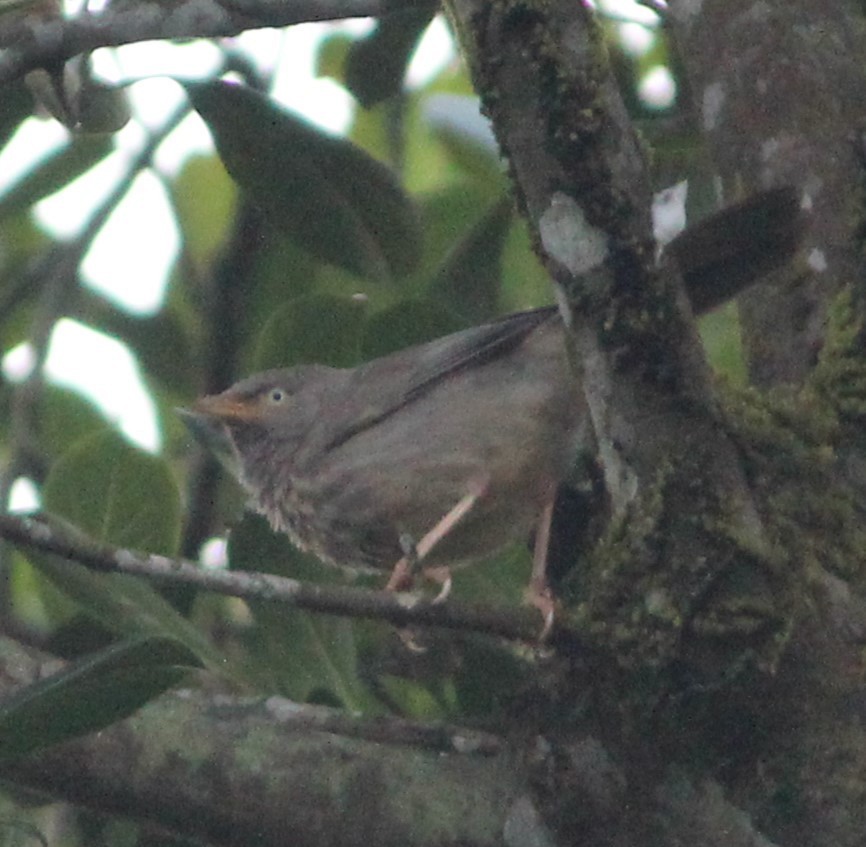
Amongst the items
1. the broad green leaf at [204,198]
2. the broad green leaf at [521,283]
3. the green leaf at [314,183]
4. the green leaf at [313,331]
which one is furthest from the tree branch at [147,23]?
the broad green leaf at [204,198]

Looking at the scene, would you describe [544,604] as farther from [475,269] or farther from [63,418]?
[63,418]

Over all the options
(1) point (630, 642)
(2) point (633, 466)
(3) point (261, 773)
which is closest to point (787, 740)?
(1) point (630, 642)

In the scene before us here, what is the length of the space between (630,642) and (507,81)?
36.9 inches

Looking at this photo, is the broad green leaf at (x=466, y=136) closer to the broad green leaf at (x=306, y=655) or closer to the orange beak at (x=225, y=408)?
the orange beak at (x=225, y=408)

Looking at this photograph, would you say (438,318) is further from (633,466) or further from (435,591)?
(633,466)

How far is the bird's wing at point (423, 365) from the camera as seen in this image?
404 cm

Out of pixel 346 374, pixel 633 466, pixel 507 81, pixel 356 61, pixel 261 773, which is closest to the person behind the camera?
pixel 507 81

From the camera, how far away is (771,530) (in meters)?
2.81

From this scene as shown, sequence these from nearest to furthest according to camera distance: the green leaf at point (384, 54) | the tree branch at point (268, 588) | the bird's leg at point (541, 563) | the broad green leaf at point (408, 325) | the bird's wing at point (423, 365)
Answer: the tree branch at point (268, 588) → the bird's leg at point (541, 563) → the broad green leaf at point (408, 325) → the bird's wing at point (423, 365) → the green leaf at point (384, 54)

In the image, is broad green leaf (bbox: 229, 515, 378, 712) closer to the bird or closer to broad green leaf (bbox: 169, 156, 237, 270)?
the bird

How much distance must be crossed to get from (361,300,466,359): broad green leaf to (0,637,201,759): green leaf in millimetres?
1256

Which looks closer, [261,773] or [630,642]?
[630,642]

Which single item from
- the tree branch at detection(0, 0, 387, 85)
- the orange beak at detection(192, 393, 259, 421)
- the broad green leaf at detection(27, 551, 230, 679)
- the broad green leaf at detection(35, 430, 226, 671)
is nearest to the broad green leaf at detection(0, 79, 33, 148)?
the tree branch at detection(0, 0, 387, 85)

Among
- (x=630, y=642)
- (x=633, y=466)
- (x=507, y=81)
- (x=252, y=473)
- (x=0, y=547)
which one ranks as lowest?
(x=252, y=473)
